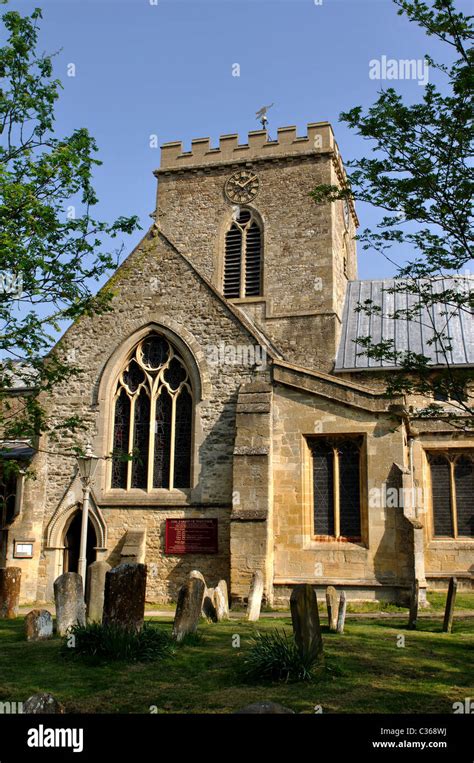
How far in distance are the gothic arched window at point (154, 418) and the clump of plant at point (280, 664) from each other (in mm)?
10330

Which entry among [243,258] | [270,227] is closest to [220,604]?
[243,258]

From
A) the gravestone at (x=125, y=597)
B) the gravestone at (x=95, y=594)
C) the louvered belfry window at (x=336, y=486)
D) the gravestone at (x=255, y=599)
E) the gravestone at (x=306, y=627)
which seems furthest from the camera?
the louvered belfry window at (x=336, y=486)

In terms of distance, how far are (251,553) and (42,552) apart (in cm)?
603

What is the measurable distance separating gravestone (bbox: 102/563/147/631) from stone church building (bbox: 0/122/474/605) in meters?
3.87

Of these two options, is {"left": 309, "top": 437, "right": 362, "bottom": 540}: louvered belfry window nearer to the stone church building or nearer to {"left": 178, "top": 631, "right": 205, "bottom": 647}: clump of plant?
the stone church building

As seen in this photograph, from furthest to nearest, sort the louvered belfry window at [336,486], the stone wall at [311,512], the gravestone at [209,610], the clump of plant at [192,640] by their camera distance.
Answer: the louvered belfry window at [336,486] < the stone wall at [311,512] < the gravestone at [209,610] < the clump of plant at [192,640]

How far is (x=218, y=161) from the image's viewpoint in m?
29.9

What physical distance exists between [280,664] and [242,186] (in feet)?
78.4

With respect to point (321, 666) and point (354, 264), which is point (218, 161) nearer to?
point (354, 264)

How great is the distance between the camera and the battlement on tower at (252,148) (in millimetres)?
28859

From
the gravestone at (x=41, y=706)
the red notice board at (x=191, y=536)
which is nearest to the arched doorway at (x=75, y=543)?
the red notice board at (x=191, y=536)

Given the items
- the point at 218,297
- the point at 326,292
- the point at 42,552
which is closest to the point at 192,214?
the point at 326,292

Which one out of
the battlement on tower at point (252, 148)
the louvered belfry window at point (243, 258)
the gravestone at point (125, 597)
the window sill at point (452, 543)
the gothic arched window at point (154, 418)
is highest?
the battlement on tower at point (252, 148)

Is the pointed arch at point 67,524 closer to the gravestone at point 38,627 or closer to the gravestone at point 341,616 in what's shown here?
the gravestone at point 38,627
